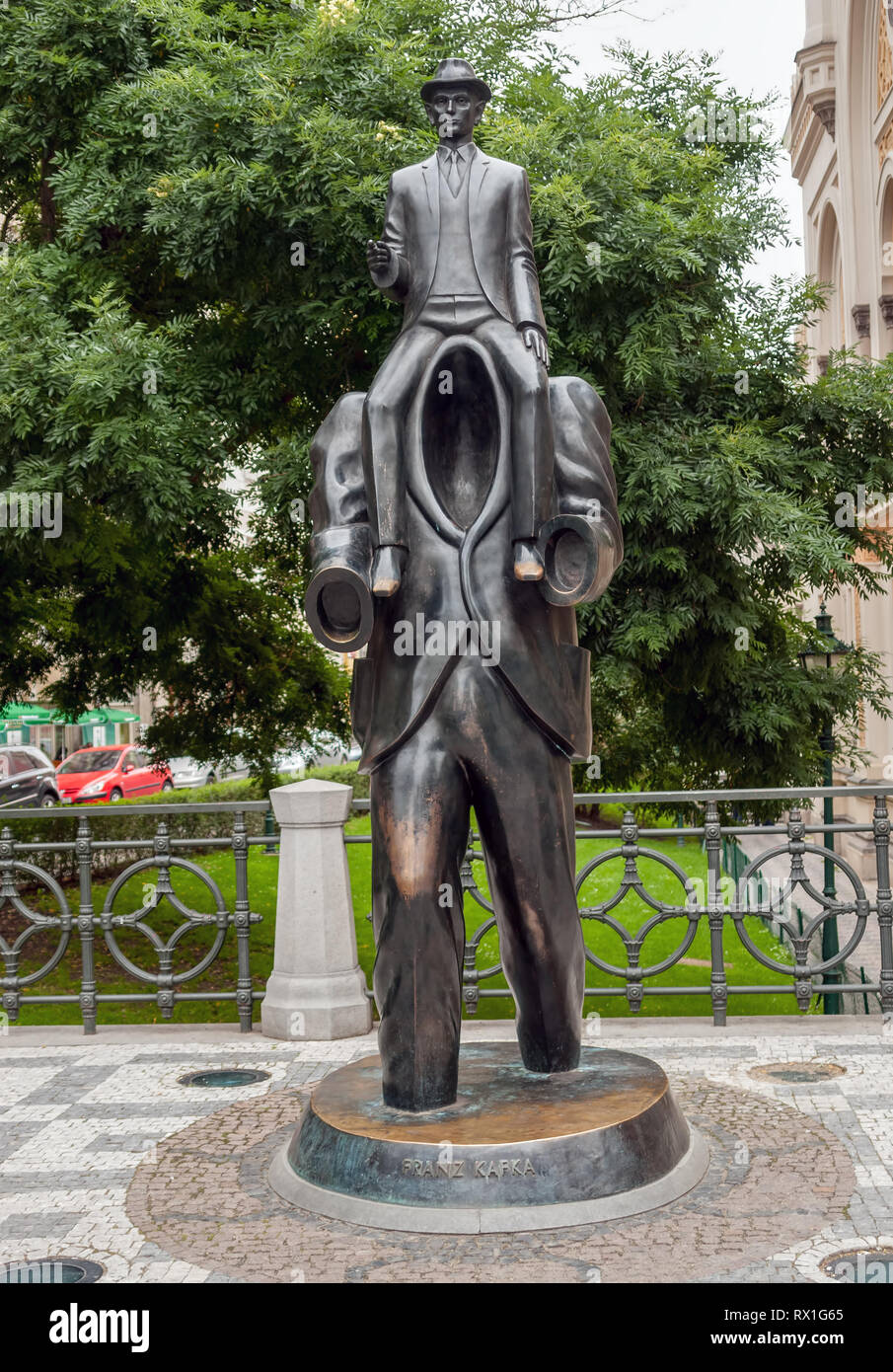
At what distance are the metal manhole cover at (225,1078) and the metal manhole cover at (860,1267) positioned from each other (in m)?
3.39

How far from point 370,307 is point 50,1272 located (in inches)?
292

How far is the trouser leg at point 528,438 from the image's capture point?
4785 mm

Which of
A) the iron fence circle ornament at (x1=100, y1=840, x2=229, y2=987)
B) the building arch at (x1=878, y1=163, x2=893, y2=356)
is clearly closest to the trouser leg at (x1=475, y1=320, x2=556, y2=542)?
the iron fence circle ornament at (x1=100, y1=840, x2=229, y2=987)

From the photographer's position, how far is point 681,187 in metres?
10.2

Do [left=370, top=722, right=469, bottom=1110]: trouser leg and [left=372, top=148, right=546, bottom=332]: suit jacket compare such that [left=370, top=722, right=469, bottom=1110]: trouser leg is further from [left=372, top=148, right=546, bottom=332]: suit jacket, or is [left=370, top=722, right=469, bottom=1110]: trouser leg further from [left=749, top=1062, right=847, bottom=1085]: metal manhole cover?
[left=749, top=1062, right=847, bottom=1085]: metal manhole cover

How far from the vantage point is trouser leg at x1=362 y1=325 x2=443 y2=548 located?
4.85 metres

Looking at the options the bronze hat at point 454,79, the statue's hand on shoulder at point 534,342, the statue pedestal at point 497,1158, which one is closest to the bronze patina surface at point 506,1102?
the statue pedestal at point 497,1158

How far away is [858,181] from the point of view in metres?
23.4

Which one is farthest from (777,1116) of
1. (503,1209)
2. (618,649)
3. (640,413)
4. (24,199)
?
(24,199)

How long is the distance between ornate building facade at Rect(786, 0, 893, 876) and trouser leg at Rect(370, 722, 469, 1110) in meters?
15.5

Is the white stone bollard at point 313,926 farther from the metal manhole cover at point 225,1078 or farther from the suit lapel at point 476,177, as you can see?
the suit lapel at point 476,177

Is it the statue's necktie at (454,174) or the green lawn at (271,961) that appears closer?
the statue's necktie at (454,174)

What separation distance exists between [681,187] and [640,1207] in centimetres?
791

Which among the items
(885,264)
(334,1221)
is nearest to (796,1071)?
(334,1221)
